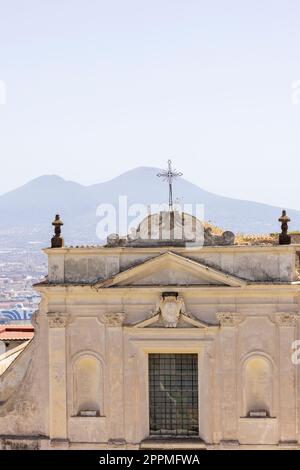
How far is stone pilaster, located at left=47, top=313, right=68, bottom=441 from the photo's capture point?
22.8m

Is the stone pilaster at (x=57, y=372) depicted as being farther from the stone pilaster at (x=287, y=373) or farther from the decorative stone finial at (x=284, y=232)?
the decorative stone finial at (x=284, y=232)

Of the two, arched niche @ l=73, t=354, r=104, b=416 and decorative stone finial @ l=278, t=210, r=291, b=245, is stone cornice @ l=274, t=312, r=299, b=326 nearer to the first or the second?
decorative stone finial @ l=278, t=210, r=291, b=245

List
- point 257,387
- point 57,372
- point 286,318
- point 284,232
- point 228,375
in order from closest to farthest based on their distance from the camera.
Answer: point 286,318
point 284,232
point 228,375
point 257,387
point 57,372

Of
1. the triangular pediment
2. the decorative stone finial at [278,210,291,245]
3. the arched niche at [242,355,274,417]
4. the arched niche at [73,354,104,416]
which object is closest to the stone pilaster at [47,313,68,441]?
the arched niche at [73,354,104,416]

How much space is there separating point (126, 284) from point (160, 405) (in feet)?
11.0

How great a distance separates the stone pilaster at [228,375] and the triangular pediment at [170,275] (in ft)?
3.13

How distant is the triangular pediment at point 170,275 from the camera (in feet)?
72.3

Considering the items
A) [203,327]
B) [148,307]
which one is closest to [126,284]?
[148,307]

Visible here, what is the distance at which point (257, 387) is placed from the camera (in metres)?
22.4

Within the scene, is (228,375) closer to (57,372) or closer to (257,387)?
(257,387)

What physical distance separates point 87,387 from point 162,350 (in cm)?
224

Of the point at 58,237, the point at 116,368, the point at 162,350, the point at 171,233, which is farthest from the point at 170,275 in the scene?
the point at 58,237

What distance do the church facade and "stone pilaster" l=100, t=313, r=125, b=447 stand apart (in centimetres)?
3
